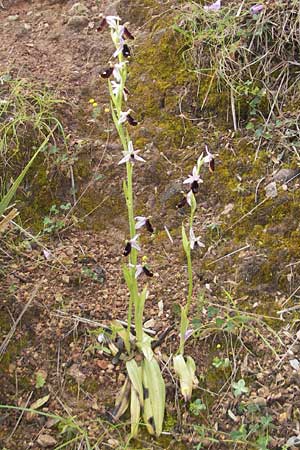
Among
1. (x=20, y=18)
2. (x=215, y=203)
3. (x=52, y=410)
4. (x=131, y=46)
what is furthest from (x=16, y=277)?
(x=20, y=18)

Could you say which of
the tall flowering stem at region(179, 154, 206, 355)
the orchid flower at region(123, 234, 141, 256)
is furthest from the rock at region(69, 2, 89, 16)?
the orchid flower at region(123, 234, 141, 256)

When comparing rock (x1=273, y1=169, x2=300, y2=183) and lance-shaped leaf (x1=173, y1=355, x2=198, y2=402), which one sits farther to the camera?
rock (x1=273, y1=169, x2=300, y2=183)

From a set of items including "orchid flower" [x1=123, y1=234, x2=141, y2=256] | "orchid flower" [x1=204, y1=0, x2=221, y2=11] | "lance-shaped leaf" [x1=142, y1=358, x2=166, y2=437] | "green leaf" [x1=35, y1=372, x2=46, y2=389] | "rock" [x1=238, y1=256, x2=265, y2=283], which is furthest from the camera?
"orchid flower" [x1=204, y1=0, x2=221, y2=11]

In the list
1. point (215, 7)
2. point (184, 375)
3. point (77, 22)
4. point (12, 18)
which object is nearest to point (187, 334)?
point (184, 375)

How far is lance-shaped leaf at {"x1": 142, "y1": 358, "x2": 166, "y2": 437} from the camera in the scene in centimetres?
180

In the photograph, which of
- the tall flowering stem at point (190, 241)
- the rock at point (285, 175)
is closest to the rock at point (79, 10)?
the rock at point (285, 175)

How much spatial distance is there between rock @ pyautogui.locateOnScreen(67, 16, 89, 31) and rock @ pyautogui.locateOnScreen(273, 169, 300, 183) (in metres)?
1.19

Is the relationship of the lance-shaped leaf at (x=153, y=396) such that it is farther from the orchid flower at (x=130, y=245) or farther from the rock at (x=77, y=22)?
the rock at (x=77, y=22)

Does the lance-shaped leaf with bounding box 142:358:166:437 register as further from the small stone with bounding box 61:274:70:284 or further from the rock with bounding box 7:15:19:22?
the rock with bounding box 7:15:19:22

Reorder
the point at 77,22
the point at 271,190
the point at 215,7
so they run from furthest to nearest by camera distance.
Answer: the point at 77,22
the point at 215,7
the point at 271,190

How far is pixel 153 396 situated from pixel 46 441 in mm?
320

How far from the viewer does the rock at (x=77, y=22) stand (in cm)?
288

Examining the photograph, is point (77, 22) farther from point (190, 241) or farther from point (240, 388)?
point (240, 388)

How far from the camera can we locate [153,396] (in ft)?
5.94
